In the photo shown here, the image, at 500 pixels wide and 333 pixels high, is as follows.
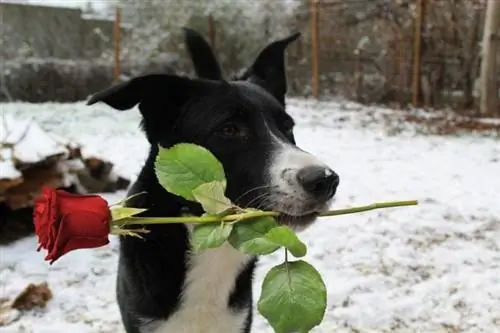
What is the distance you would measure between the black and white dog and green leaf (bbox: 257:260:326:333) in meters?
0.66

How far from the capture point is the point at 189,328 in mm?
2287

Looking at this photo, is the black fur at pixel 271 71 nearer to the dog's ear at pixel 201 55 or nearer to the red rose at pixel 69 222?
the dog's ear at pixel 201 55

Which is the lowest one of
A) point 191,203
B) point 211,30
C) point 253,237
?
point 211,30

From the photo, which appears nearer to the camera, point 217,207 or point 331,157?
point 217,207

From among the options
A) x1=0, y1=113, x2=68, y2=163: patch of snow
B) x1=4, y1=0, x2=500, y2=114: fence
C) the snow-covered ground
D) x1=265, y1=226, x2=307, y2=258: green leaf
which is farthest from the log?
x1=4, y1=0, x2=500, y2=114: fence

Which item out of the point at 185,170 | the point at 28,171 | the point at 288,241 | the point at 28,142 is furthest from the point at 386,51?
the point at 288,241

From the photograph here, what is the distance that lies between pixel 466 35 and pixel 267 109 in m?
10.6

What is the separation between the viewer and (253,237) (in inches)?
58.8

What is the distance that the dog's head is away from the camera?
179 centimetres

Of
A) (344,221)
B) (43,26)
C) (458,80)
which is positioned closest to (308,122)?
(458,80)

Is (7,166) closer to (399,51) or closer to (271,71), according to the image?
(271,71)

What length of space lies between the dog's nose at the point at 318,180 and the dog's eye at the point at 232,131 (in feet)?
1.47

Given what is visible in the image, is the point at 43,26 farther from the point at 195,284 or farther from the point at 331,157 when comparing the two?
the point at 195,284

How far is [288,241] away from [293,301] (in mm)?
126
